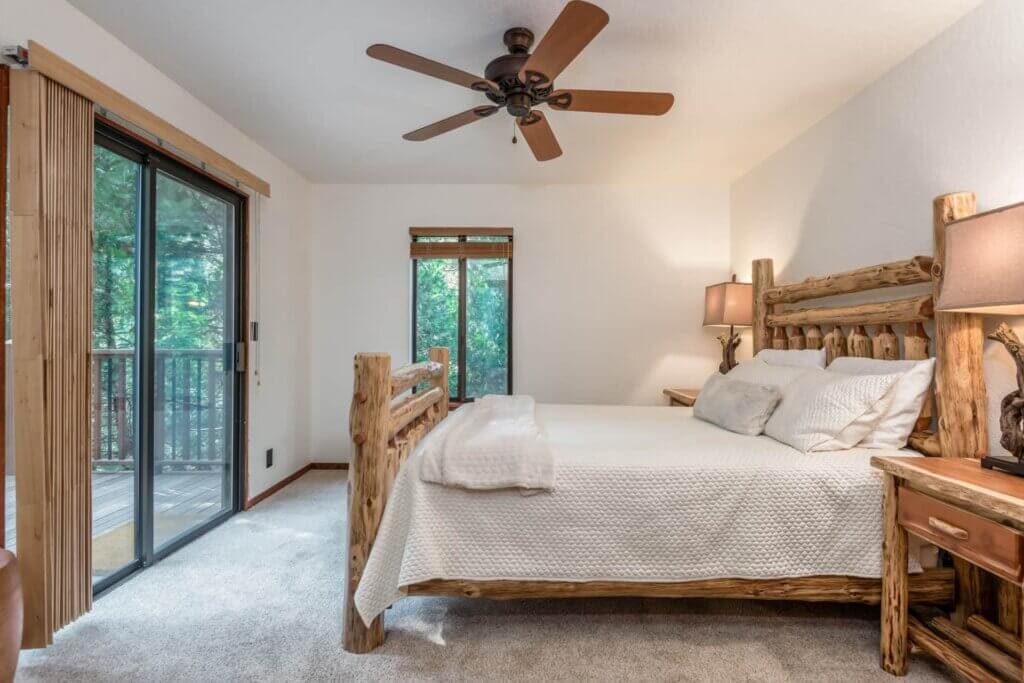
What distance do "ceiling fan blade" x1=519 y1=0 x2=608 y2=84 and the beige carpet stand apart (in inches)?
82.4

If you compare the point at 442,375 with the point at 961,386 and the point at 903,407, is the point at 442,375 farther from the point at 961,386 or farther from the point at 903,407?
the point at 961,386

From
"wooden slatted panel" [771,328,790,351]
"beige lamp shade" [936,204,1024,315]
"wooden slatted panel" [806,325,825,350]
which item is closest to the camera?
"beige lamp shade" [936,204,1024,315]

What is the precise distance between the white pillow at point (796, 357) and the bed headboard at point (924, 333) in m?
0.09

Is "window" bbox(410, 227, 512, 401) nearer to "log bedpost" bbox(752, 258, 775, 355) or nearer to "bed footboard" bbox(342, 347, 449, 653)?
"log bedpost" bbox(752, 258, 775, 355)

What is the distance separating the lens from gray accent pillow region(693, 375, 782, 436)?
2133 millimetres

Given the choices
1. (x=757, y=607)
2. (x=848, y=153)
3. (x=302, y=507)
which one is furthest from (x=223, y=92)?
(x=757, y=607)

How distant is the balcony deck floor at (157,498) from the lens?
2.16 m

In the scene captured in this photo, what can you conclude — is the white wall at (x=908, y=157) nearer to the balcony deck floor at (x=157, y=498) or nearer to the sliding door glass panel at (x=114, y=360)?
the sliding door glass panel at (x=114, y=360)

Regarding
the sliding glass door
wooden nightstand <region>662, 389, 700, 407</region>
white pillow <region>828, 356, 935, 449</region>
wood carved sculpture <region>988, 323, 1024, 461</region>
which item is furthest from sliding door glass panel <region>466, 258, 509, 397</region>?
wood carved sculpture <region>988, 323, 1024, 461</region>

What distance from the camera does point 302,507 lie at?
3.09 meters

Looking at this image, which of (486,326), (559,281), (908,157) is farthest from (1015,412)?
(486,326)

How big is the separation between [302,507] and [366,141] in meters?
2.41

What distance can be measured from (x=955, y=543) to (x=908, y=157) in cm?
165

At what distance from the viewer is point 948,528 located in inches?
54.7
